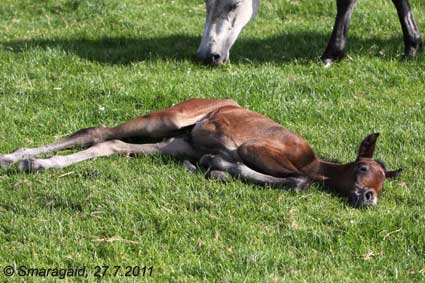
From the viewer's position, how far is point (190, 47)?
1005 centimetres

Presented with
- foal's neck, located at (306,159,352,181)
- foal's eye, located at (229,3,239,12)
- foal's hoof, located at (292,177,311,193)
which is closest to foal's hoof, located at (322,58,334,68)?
foal's eye, located at (229,3,239,12)

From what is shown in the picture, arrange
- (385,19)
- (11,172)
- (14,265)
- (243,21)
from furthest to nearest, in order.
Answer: (385,19) < (243,21) < (11,172) < (14,265)

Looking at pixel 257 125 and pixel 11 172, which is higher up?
pixel 257 125

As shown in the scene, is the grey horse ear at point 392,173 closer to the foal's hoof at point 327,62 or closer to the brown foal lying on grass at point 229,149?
the brown foal lying on grass at point 229,149

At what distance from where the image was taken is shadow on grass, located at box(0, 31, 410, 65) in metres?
9.52

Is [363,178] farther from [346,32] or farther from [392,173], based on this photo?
[346,32]

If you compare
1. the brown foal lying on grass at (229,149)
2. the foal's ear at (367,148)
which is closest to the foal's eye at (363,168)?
the brown foal lying on grass at (229,149)

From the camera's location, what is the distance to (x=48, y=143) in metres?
6.89

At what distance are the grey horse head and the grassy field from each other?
0.68 feet

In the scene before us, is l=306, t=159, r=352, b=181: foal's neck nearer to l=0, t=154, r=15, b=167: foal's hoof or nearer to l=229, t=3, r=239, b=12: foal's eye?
l=0, t=154, r=15, b=167: foal's hoof

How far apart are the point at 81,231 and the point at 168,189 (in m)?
0.88

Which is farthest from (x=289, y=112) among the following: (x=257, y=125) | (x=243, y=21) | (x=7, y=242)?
(x=7, y=242)

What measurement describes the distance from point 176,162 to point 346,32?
12.8ft

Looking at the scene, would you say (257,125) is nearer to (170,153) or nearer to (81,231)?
(170,153)
